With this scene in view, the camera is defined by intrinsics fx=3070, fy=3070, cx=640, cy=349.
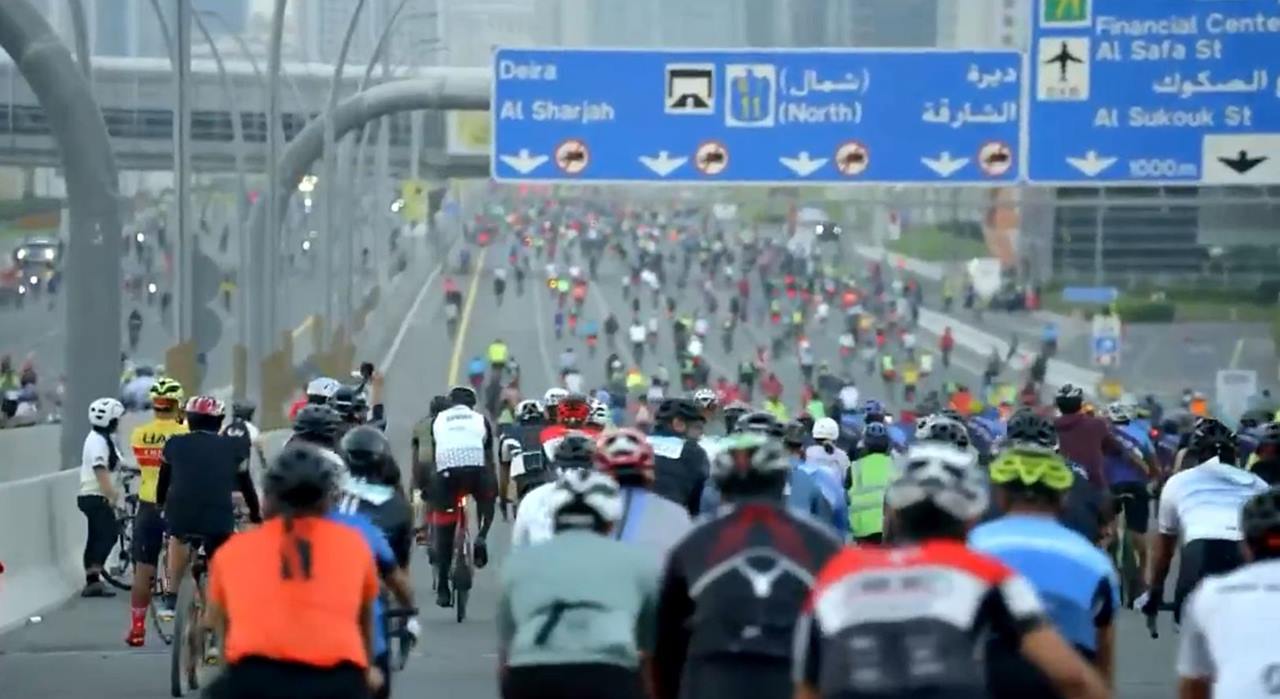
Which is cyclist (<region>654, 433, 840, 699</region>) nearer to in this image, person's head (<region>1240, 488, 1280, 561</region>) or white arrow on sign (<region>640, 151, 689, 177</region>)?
person's head (<region>1240, 488, 1280, 561</region>)

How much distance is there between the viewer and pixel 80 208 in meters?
22.4

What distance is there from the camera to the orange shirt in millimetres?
7984

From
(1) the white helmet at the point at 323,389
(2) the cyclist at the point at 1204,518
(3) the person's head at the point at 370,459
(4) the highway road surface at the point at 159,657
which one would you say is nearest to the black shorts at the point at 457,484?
(4) the highway road surface at the point at 159,657

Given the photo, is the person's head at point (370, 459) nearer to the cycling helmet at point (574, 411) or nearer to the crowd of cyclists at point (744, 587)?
the crowd of cyclists at point (744, 587)

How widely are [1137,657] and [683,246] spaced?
11409 centimetres

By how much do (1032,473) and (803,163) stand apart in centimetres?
2451

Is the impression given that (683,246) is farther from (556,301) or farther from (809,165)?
(809,165)

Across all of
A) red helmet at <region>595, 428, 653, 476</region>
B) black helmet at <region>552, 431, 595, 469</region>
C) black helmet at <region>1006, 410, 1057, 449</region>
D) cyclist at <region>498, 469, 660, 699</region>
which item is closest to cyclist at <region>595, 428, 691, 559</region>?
red helmet at <region>595, 428, 653, 476</region>

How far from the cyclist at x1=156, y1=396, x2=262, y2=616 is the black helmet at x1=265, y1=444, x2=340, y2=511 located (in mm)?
5951

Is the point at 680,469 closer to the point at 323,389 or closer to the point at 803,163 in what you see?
the point at 323,389

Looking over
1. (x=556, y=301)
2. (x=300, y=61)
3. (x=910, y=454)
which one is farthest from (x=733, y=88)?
(x=556, y=301)

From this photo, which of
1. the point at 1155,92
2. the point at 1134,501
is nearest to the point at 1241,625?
the point at 1134,501

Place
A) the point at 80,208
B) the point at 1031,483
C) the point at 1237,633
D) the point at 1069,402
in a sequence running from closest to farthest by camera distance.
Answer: the point at 1237,633, the point at 1031,483, the point at 1069,402, the point at 80,208

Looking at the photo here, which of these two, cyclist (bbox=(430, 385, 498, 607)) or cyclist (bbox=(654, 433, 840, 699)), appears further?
cyclist (bbox=(430, 385, 498, 607))
